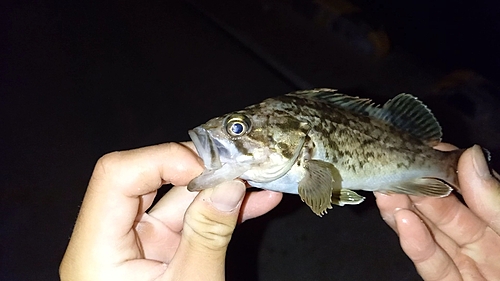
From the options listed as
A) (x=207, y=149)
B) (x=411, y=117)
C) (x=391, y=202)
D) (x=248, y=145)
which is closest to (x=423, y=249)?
(x=391, y=202)

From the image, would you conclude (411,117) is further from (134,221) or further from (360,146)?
(134,221)

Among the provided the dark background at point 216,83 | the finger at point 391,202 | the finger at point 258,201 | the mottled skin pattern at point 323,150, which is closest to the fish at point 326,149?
the mottled skin pattern at point 323,150

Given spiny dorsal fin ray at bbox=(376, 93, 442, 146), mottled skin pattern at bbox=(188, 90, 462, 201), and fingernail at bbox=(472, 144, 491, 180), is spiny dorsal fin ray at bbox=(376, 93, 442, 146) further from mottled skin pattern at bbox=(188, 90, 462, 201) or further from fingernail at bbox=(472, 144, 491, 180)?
fingernail at bbox=(472, 144, 491, 180)

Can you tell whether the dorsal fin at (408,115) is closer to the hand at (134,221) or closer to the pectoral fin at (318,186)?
the pectoral fin at (318,186)

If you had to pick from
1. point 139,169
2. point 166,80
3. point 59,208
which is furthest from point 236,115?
point 166,80

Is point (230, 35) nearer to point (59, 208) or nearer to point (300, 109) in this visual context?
point (59, 208)
